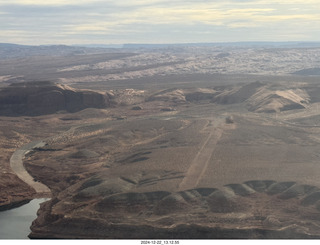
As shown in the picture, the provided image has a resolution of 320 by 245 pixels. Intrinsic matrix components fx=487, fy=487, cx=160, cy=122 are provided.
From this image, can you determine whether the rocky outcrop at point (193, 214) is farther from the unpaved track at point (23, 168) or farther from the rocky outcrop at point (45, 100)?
the rocky outcrop at point (45, 100)

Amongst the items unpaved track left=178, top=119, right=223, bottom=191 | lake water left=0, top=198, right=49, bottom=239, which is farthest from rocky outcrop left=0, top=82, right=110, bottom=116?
lake water left=0, top=198, right=49, bottom=239

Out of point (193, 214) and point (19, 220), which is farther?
point (19, 220)

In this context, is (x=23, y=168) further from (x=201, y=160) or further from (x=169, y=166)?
(x=201, y=160)

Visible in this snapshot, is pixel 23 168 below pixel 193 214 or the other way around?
below

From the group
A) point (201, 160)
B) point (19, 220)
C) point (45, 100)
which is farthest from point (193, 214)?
point (45, 100)

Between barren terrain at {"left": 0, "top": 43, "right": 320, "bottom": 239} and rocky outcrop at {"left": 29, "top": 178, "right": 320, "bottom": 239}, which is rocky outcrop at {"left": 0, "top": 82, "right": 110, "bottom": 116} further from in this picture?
rocky outcrop at {"left": 29, "top": 178, "right": 320, "bottom": 239}

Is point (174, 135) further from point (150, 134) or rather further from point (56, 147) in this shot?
point (56, 147)
